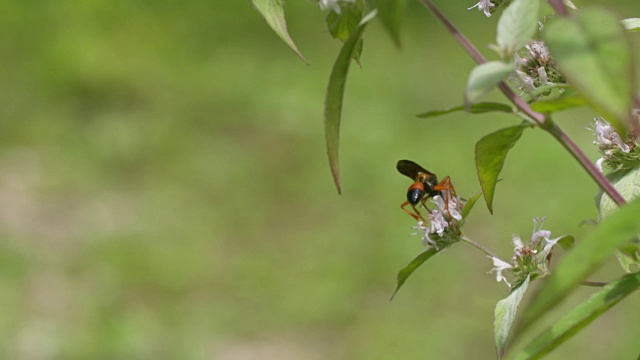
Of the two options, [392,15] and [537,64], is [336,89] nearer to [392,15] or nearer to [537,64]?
[392,15]

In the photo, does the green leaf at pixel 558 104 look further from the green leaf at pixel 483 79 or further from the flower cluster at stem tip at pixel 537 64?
the flower cluster at stem tip at pixel 537 64

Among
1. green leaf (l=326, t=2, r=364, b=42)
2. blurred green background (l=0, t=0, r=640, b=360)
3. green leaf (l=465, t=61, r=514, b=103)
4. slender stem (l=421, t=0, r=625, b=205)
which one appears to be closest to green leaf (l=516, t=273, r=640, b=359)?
slender stem (l=421, t=0, r=625, b=205)

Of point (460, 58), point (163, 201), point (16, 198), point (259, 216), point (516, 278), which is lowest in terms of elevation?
point (460, 58)

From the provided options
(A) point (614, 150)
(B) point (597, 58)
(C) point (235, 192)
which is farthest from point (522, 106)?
(C) point (235, 192)

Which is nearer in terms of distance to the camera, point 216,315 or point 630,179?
point 630,179

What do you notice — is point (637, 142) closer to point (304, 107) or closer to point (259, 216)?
point (259, 216)

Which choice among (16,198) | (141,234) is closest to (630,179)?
(141,234)
